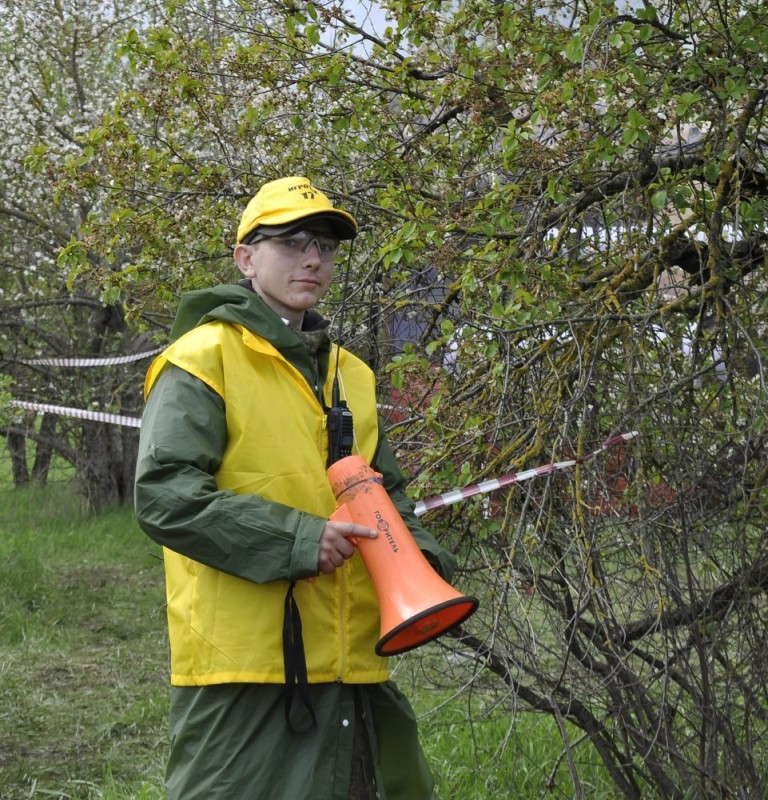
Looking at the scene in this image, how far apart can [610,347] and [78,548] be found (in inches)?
297

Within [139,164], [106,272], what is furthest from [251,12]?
[106,272]

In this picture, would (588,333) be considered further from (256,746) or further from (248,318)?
(256,746)

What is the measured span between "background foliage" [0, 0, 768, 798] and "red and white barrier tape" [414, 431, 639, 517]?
0.04 meters

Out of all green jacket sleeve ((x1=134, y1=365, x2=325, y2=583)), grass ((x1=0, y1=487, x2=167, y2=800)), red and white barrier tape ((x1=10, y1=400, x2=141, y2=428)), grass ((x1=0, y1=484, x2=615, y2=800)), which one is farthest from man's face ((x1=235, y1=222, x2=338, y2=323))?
red and white barrier tape ((x1=10, y1=400, x2=141, y2=428))

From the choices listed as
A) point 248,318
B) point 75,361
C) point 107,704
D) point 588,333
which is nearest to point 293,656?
point 248,318

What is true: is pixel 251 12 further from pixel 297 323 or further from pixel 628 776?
pixel 628 776

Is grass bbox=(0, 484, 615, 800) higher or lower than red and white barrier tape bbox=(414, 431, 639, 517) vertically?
lower

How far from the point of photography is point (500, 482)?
3.48 meters

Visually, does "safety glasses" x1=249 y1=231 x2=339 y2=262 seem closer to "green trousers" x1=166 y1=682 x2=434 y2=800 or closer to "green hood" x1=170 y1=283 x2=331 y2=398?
"green hood" x1=170 y1=283 x2=331 y2=398

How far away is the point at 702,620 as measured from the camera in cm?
347

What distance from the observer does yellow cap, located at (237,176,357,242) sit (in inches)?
108

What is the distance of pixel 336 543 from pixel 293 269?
24.2 inches

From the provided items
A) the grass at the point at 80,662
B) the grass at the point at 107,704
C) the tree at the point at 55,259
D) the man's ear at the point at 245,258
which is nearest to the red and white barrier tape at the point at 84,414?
the tree at the point at 55,259

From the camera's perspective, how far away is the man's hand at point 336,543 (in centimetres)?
244
